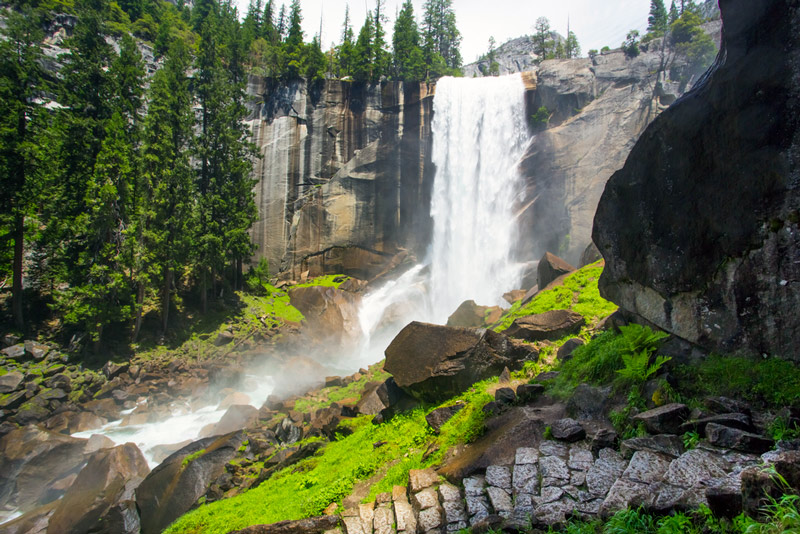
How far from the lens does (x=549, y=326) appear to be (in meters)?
11.4

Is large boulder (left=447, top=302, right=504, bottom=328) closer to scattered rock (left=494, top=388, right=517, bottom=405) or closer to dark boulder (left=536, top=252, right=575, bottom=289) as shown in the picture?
dark boulder (left=536, top=252, right=575, bottom=289)

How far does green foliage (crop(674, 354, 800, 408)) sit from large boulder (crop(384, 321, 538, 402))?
436cm

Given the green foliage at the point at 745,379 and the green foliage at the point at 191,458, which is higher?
the green foliage at the point at 745,379

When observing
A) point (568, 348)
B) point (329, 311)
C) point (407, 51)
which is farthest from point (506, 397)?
point (407, 51)

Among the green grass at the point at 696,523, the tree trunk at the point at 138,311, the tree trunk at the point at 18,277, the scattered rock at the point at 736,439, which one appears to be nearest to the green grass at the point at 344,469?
the green grass at the point at 696,523

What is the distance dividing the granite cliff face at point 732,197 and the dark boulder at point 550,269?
9.84m

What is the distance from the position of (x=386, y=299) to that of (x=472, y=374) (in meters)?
24.4

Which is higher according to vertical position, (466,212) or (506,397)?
(466,212)

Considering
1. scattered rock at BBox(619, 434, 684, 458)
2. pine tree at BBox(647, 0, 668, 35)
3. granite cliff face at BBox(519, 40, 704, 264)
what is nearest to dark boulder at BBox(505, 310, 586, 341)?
scattered rock at BBox(619, 434, 684, 458)

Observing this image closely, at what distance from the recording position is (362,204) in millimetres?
37750

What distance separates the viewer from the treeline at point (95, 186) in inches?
846

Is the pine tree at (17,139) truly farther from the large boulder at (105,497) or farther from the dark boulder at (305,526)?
the dark boulder at (305,526)

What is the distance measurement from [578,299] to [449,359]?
5727 mm

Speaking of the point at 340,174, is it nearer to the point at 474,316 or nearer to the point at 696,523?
the point at 474,316
